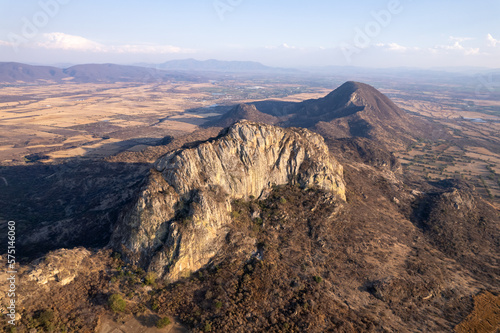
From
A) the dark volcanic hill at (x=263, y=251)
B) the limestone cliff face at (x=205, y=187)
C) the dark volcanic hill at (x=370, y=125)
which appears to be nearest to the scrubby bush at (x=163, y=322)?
the dark volcanic hill at (x=263, y=251)

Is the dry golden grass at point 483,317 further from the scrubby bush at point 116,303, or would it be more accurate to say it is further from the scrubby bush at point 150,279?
the scrubby bush at point 116,303

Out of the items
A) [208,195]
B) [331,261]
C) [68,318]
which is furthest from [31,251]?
[331,261]

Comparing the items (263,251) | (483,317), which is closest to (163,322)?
(263,251)

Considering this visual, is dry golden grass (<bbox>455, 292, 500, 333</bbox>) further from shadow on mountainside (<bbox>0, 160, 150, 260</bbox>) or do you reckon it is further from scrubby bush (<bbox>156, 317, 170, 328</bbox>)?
shadow on mountainside (<bbox>0, 160, 150, 260</bbox>)

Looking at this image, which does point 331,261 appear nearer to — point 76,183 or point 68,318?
point 68,318

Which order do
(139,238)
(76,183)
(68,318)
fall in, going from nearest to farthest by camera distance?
(68,318) < (139,238) < (76,183)

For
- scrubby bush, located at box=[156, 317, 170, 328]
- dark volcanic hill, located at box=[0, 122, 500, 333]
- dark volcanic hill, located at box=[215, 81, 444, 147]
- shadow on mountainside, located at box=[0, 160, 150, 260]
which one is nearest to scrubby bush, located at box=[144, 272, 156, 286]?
dark volcanic hill, located at box=[0, 122, 500, 333]

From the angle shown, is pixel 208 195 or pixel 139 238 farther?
pixel 208 195

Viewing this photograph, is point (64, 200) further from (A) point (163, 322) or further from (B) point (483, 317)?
(B) point (483, 317)
